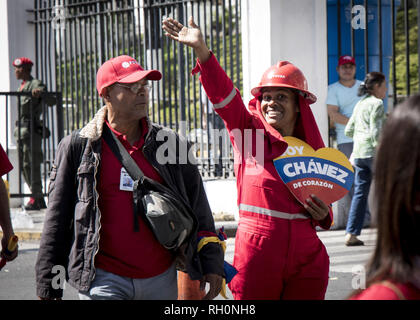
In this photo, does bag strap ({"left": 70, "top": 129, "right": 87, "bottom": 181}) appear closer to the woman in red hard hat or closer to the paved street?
the woman in red hard hat

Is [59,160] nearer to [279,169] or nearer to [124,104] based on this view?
[124,104]

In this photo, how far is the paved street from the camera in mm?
6246

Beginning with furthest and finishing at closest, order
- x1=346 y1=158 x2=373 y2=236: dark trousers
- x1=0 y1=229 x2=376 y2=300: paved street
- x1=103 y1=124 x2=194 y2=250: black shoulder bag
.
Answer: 1. x1=346 y1=158 x2=373 y2=236: dark trousers
2. x1=0 y1=229 x2=376 y2=300: paved street
3. x1=103 y1=124 x2=194 y2=250: black shoulder bag

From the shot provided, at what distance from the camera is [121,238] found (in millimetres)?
3232

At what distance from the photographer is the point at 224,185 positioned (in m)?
10.0

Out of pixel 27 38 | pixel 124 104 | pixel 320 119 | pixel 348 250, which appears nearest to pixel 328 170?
pixel 124 104

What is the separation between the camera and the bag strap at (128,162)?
10.6ft

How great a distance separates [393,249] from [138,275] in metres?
1.84

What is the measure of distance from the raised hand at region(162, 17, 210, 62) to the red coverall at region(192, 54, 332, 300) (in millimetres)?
69

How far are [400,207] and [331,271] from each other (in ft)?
18.1

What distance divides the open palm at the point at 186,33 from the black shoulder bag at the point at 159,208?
2.05 ft

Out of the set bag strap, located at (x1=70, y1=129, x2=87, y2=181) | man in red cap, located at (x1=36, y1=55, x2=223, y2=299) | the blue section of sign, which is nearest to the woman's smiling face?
the blue section of sign

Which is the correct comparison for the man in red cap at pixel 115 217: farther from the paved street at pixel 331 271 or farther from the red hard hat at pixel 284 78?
the paved street at pixel 331 271

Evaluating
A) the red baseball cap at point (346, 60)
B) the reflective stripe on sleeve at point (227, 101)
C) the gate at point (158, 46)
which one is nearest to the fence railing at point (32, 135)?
the gate at point (158, 46)
